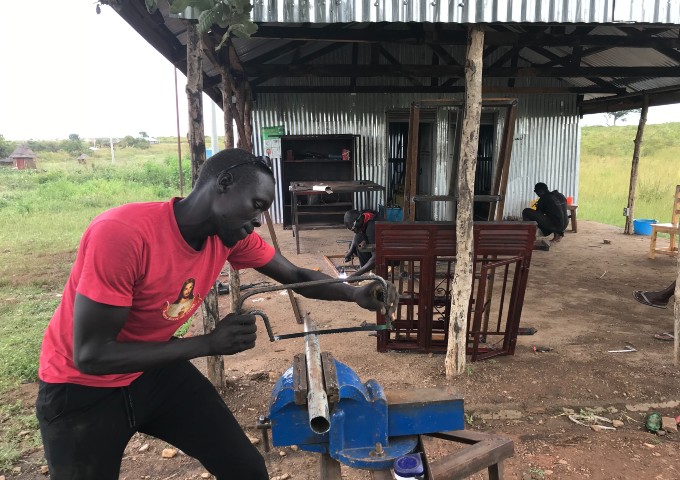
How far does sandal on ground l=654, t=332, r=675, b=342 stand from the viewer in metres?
4.76

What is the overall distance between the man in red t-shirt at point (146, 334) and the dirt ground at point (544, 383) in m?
1.33

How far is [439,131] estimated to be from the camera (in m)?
11.0

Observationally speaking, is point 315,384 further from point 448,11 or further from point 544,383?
point 448,11

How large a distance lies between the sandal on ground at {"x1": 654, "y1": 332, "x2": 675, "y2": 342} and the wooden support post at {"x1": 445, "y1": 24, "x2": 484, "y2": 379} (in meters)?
2.37

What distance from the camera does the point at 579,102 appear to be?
11594mm

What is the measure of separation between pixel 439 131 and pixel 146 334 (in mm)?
10261

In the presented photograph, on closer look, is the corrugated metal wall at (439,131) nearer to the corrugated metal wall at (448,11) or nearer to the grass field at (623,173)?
the grass field at (623,173)

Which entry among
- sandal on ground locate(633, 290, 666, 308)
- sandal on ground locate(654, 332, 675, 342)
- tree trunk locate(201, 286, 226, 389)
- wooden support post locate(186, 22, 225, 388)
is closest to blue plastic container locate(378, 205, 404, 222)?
sandal on ground locate(633, 290, 666, 308)

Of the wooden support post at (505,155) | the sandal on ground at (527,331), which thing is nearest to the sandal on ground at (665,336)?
the sandal on ground at (527,331)

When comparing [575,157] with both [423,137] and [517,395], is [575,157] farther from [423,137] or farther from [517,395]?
[517,395]

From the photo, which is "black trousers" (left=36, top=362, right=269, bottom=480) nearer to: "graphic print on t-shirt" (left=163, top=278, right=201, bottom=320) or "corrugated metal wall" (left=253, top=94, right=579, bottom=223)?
"graphic print on t-shirt" (left=163, top=278, right=201, bottom=320)

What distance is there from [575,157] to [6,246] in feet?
44.6

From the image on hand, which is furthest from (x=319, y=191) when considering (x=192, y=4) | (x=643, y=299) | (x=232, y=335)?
(x=232, y=335)

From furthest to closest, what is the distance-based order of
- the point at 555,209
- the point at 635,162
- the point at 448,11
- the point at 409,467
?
the point at 635,162, the point at 555,209, the point at 448,11, the point at 409,467
